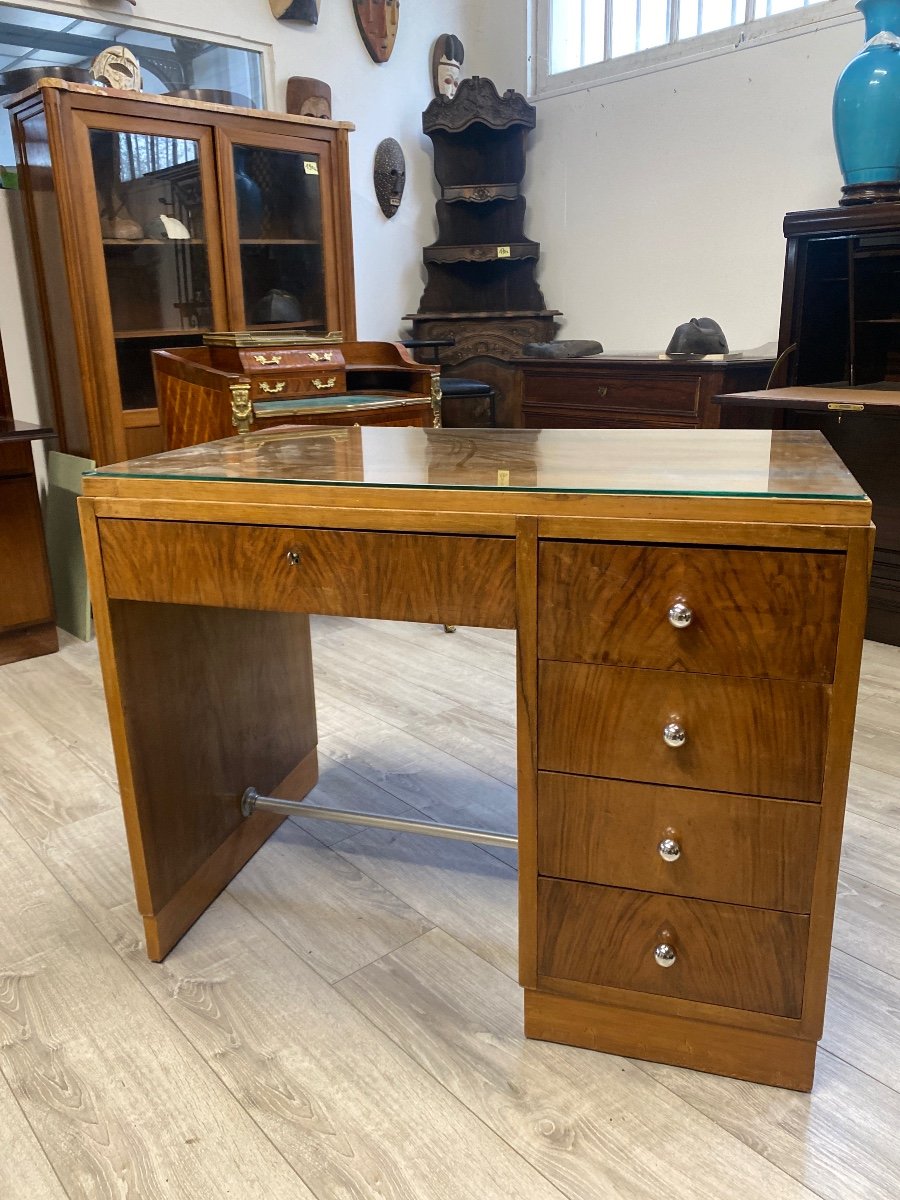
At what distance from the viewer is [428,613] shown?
1258mm

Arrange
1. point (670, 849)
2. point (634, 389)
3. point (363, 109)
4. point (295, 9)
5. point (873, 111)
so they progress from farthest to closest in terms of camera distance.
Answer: point (363, 109) → point (295, 9) → point (634, 389) → point (873, 111) → point (670, 849)

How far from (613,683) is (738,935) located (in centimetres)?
39

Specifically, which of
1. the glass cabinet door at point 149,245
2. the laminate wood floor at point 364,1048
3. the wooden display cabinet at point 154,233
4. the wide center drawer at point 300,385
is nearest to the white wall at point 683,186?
the wooden display cabinet at point 154,233

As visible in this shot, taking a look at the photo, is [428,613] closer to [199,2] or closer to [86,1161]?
[86,1161]

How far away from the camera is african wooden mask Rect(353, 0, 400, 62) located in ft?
13.8

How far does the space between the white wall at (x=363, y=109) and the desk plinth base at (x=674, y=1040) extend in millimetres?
3165

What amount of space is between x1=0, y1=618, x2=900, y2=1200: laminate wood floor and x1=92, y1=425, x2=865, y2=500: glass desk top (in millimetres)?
834

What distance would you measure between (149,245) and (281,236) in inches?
23.6

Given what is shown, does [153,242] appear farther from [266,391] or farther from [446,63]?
[446,63]

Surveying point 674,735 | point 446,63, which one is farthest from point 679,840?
point 446,63

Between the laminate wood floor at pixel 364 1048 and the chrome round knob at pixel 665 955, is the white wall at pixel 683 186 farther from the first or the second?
the chrome round knob at pixel 665 955

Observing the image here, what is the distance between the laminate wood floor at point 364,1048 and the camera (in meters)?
1.17

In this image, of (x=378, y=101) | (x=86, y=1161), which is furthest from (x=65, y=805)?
(x=378, y=101)

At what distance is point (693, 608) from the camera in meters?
1.13
